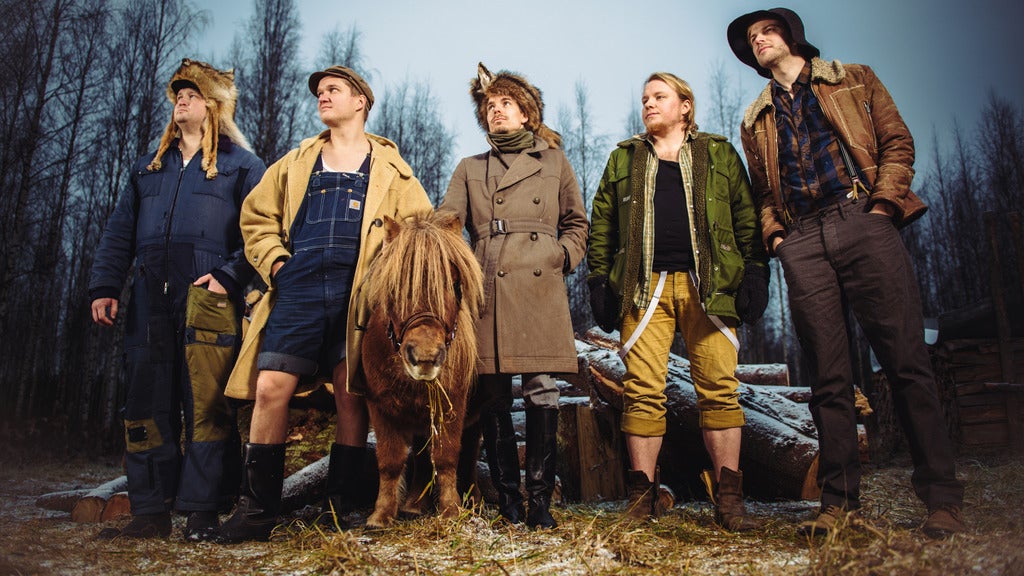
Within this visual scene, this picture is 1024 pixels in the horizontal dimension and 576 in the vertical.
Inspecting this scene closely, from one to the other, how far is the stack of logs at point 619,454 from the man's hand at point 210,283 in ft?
5.30

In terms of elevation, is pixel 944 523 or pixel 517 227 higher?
pixel 517 227

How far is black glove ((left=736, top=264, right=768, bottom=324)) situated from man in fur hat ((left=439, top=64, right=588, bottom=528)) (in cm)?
98

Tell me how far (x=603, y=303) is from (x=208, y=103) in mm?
2953

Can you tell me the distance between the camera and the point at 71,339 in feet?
57.0

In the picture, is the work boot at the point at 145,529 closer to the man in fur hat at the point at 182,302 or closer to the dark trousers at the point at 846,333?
the man in fur hat at the point at 182,302

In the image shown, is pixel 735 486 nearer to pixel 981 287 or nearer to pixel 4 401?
pixel 4 401

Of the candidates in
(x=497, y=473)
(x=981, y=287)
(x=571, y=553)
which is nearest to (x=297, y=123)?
(x=497, y=473)

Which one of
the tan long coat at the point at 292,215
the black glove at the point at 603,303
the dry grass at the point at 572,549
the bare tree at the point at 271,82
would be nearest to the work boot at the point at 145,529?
the dry grass at the point at 572,549

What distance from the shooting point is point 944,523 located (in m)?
2.61

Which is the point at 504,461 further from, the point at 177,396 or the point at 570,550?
the point at 177,396

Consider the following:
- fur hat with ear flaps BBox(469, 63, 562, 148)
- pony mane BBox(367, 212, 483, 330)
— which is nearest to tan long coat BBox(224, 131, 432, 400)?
pony mane BBox(367, 212, 483, 330)

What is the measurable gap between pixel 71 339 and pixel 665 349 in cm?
1970

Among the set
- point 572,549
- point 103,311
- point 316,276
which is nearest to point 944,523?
point 572,549

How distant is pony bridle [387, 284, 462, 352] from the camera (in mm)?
2885
